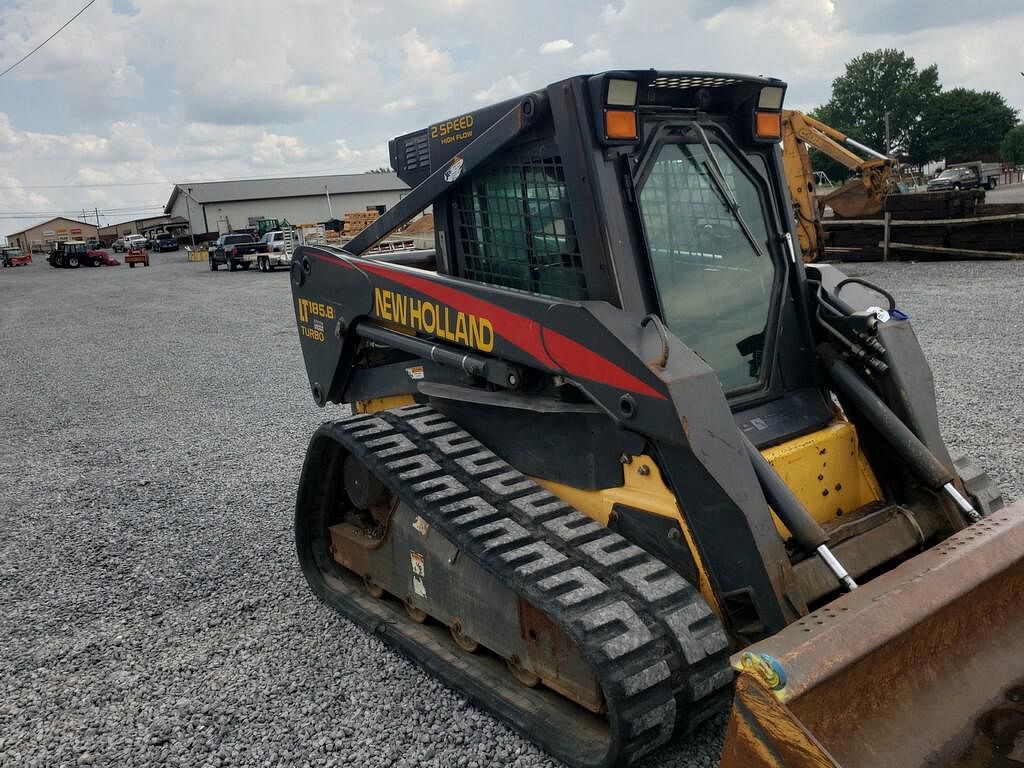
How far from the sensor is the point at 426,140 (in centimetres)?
408

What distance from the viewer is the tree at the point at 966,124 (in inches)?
2709

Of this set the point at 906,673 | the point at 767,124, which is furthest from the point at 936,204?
the point at 906,673

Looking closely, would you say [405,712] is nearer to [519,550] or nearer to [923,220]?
[519,550]

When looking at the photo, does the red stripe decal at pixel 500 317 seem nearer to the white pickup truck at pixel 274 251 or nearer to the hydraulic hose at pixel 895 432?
the hydraulic hose at pixel 895 432

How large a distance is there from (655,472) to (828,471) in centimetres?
95

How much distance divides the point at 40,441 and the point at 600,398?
7.20 metres

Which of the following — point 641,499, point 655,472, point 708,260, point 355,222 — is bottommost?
point 641,499

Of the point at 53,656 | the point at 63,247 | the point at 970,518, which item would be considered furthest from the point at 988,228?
the point at 63,247

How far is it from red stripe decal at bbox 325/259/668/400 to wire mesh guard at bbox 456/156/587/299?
0.21 meters

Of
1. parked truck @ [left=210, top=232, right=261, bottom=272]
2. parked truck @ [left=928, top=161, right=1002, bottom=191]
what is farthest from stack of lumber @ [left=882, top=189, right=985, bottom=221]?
parked truck @ [left=210, top=232, right=261, bottom=272]

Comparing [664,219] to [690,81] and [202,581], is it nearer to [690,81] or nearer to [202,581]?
[690,81]

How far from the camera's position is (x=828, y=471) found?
351 centimetres

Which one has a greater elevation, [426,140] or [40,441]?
[426,140]

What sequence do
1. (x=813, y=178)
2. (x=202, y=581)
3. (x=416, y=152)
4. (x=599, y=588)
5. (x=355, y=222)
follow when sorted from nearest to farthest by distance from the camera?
1. (x=599, y=588)
2. (x=416, y=152)
3. (x=202, y=581)
4. (x=813, y=178)
5. (x=355, y=222)
